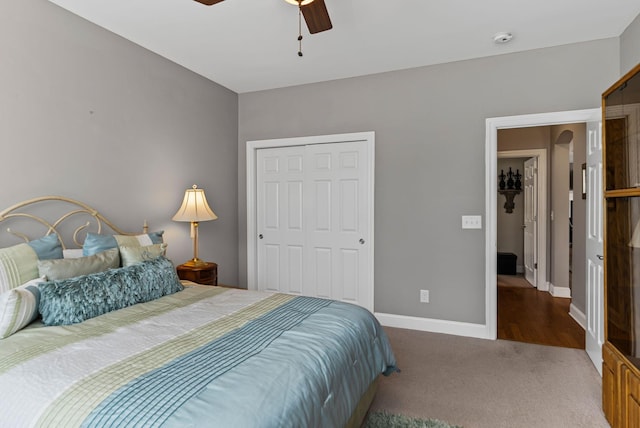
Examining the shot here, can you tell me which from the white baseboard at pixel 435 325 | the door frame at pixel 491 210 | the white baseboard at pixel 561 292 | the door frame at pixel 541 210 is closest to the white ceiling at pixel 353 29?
the door frame at pixel 491 210

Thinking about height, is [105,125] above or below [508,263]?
above

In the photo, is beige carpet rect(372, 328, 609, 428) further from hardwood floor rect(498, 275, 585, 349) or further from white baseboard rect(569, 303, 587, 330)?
white baseboard rect(569, 303, 587, 330)

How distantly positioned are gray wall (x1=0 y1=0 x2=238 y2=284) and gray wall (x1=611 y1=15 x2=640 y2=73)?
147 inches

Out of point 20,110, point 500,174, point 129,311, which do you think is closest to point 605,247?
point 129,311

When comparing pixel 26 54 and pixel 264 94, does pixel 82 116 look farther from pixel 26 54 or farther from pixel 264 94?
pixel 264 94

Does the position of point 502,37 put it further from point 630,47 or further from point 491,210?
point 491,210

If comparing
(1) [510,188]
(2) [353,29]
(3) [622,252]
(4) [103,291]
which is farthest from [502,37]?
(1) [510,188]

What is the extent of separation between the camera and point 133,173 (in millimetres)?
3066

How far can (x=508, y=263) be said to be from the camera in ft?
21.2

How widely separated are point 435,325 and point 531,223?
3.20 metres

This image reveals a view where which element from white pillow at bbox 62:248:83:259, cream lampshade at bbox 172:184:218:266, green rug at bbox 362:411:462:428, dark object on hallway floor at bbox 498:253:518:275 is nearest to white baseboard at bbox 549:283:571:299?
dark object on hallway floor at bbox 498:253:518:275

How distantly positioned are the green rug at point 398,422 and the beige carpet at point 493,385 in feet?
0.28

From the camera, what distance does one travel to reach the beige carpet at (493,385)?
2168 mm

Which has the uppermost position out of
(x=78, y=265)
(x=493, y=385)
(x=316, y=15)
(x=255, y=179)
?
(x=316, y=15)
